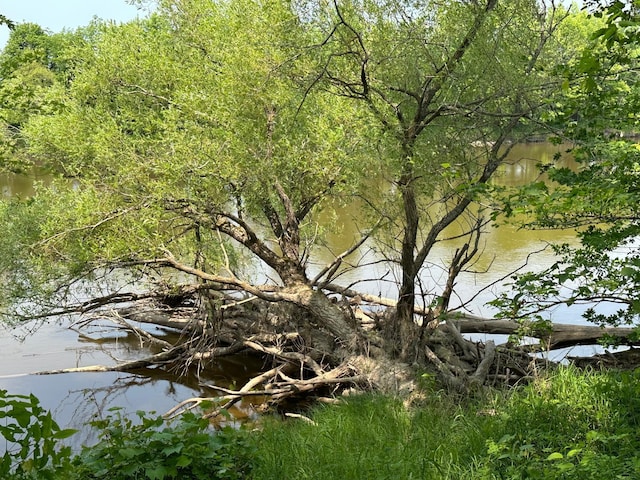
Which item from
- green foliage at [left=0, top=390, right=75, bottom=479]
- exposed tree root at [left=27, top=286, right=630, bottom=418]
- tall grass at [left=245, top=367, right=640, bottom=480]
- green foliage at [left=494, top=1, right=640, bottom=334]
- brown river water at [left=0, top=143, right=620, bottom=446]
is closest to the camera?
green foliage at [left=0, top=390, right=75, bottom=479]

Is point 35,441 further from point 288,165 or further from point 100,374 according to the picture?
point 100,374

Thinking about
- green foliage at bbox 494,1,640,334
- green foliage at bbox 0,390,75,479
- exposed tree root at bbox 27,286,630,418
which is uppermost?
green foliage at bbox 494,1,640,334

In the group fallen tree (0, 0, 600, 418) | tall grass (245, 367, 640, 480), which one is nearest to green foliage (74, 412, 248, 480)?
tall grass (245, 367, 640, 480)

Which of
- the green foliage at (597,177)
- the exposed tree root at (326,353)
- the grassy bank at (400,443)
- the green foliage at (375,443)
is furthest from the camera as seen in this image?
the exposed tree root at (326,353)

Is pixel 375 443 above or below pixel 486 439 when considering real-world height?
below

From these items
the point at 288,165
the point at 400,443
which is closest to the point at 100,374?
the point at 288,165

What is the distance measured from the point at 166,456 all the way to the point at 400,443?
1581mm

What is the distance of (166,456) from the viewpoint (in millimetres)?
3117

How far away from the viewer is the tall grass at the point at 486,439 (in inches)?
129

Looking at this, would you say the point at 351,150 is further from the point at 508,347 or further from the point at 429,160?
the point at 508,347

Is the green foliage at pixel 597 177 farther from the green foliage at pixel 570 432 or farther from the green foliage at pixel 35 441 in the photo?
the green foliage at pixel 35 441

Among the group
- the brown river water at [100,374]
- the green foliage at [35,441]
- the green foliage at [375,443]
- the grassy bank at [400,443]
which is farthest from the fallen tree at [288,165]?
the green foliage at [35,441]

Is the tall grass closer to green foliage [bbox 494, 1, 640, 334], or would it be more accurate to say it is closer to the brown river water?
green foliage [bbox 494, 1, 640, 334]

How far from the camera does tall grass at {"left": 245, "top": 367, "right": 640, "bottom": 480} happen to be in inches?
129
